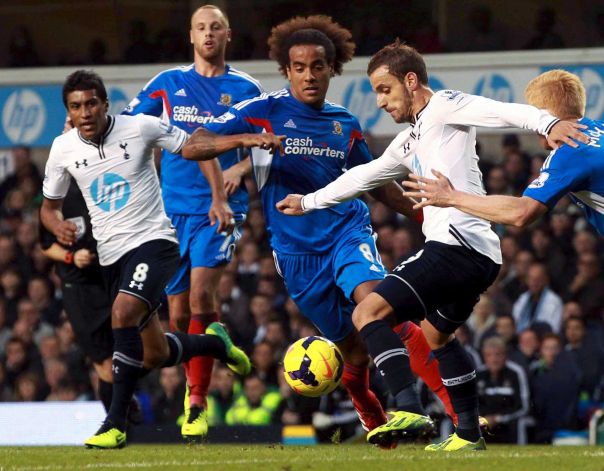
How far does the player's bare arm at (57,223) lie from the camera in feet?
29.1

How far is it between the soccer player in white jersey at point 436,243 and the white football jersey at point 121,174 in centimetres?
172

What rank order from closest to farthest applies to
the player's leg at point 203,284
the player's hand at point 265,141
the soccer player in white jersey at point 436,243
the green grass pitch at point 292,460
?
the green grass pitch at point 292,460 < the soccer player in white jersey at point 436,243 < the player's hand at point 265,141 < the player's leg at point 203,284

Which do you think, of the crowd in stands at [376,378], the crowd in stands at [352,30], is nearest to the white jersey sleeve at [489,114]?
the crowd in stands at [376,378]

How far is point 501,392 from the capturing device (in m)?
11.8

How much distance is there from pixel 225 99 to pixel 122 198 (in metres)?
1.45

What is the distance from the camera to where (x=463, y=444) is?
7.59m

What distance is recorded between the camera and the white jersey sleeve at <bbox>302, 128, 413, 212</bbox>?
24.7 ft

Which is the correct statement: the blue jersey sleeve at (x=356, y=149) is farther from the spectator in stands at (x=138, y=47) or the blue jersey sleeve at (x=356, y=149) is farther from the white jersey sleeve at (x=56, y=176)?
the spectator in stands at (x=138, y=47)

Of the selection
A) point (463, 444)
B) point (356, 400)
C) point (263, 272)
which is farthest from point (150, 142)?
point (263, 272)

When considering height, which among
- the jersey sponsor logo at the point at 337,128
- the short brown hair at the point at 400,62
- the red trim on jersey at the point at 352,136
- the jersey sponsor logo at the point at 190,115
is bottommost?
the red trim on jersey at the point at 352,136

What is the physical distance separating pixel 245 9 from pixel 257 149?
360 inches

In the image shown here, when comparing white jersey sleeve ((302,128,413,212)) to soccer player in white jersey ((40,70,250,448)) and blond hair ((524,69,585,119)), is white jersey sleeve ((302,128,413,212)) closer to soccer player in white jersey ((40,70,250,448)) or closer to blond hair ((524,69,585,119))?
blond hair ((524,69,585,119))

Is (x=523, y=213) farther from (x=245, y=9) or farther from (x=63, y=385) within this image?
(x=245, y=9)

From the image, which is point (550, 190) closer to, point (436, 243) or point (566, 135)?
point (566, 135)
